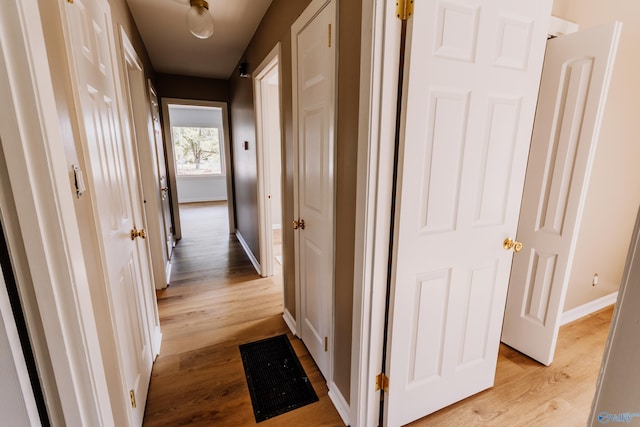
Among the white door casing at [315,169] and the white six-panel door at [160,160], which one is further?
the white six-panel door at [160,160]

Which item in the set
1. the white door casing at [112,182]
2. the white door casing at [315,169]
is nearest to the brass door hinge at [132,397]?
the white door casing at [112,182]

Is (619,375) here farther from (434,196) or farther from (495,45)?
(495,45)

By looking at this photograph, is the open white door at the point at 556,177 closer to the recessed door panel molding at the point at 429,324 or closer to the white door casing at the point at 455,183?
the white door casing at the point at 455,183

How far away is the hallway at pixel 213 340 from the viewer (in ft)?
4.91

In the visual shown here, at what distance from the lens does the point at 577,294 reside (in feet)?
7.42

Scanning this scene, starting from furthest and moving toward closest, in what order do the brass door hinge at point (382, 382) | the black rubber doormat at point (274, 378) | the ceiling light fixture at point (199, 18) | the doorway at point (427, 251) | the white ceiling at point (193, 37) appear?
1. the white ceiling at point (193, 37)
2. the ceiling light fixture at point (199, 18)
3. the black rubber doormat at point (274, 378)
4. the brass door hinge at point (382, 382)
5. the doorway at point (427, 251)

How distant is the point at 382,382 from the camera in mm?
1341

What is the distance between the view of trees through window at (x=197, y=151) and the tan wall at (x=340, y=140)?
5.18m

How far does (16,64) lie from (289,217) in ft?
5.42

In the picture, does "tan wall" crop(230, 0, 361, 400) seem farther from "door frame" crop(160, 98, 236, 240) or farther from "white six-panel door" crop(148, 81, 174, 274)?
"door frame" crop(160, 98, 236, 240)

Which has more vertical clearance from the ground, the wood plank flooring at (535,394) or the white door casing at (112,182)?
the white door casing at (112,182)

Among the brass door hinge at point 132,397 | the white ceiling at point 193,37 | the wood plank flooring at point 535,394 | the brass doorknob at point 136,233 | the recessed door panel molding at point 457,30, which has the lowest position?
the wood plank flooring at point 535,394

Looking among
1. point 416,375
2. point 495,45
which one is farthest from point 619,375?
point 495,45

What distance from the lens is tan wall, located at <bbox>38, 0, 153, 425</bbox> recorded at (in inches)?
31.8
